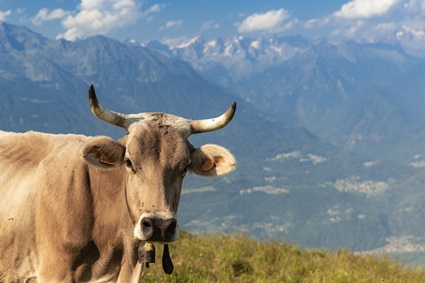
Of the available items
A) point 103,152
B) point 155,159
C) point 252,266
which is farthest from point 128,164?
point 252,266

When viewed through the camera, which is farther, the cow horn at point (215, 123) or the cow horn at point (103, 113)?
the cow horn at point (215, 123)

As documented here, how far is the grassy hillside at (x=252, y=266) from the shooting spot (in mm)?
13414

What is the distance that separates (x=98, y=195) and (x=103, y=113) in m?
1.61

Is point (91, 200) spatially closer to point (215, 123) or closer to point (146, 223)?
point (146, 223)

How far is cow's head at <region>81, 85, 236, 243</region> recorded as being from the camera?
7.37 meters

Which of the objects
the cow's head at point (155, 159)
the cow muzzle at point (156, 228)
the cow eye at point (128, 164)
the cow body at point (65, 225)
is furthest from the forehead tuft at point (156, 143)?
the cow body at point (65, 225)

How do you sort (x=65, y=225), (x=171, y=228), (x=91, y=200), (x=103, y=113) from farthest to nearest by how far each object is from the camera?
(x=91, y=200) → (x=65, y=225) → (x=103, y=113) → (x=171, y=228)

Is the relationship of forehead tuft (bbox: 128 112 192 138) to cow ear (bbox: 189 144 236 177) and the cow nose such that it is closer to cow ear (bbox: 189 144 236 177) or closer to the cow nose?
cow ear (bbox: 189 144 236 177)

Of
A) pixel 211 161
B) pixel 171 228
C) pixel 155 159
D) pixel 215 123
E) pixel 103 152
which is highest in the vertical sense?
pixel 215 123

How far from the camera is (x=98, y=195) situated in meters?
8.84

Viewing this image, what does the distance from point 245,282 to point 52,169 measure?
651 centimetres

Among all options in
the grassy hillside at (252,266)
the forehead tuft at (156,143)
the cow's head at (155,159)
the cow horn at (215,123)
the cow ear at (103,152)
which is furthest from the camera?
the grassy hillside at (252,266)

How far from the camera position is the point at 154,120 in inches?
334

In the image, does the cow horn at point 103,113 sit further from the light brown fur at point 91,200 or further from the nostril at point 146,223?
the nostril at point 146,223
